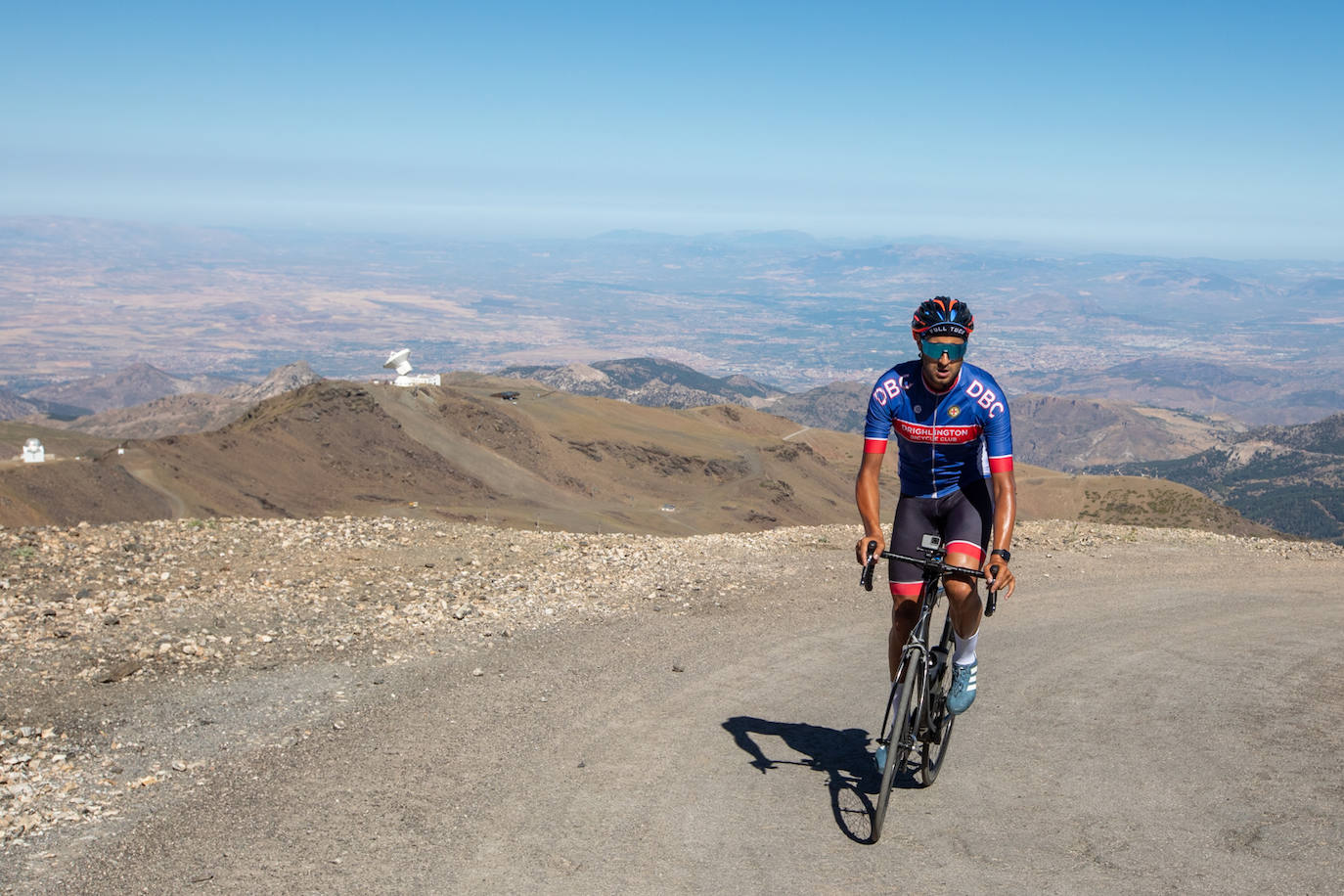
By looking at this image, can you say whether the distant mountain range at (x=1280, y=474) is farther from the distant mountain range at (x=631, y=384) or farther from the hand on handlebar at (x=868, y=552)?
the hand on handlebar at (x=868, y=552)

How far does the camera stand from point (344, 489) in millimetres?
34656

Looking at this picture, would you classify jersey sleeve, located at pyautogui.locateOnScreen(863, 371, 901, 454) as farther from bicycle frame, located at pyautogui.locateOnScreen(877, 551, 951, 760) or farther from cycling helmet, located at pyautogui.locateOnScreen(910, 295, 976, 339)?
bicycle frame, located at pyautogui.locateOnScreen(877, 551, 951, 760)

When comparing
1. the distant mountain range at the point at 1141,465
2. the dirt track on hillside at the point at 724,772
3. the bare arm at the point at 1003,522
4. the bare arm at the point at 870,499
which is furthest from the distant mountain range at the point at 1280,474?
the bare arm at the point at 870,499

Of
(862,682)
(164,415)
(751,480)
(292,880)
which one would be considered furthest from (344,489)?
(164,415)

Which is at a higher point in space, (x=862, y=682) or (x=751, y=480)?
(x=862, y=682)

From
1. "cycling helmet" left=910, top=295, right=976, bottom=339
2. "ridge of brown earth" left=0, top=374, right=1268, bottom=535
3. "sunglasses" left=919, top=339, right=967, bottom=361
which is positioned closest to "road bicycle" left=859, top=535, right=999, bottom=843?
"sunglasses" left=919, top=339, right=967, bottom=361

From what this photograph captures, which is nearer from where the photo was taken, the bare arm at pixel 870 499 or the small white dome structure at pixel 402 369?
the bare arm at pixel 870 499

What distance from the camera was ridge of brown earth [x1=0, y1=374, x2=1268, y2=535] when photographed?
99.1 feet

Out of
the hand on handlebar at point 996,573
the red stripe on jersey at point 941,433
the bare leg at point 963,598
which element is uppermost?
the red stripe on jersey at point 941,433

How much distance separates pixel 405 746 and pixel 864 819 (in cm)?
317

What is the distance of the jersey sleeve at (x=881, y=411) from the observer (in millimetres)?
6383

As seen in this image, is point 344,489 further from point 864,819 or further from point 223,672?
point 864,819

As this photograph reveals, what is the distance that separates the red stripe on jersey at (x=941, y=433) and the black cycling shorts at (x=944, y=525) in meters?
0.29

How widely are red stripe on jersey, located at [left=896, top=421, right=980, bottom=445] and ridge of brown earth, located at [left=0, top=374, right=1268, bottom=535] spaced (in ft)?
80.2
